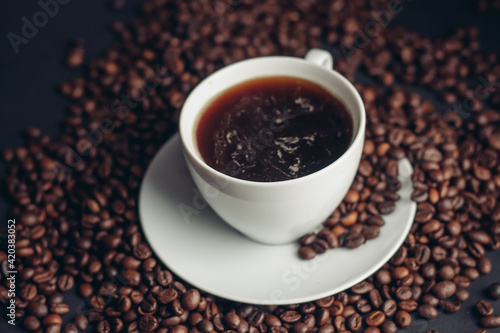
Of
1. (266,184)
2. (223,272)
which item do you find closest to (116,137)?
(223,272)

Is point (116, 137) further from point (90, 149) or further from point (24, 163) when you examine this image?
point (24, 163)

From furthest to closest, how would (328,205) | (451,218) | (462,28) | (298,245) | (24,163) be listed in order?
(462,28), (24,163), (451,218), (298,245), (328,205)

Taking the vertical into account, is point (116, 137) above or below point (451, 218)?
above

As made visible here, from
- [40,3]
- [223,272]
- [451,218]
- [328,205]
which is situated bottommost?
[451,218]

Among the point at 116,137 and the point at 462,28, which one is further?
the point at 462,28

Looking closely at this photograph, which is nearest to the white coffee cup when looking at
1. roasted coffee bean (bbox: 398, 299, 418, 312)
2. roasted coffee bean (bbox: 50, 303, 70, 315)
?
roasted coffee bean (bbox: 398, 299, 418, 312)

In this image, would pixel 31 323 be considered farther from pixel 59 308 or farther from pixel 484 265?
pixel 484 265

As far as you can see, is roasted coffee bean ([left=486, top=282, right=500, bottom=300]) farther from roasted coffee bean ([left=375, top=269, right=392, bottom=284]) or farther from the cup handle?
the cup handle

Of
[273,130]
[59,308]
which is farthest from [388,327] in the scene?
[59,308]

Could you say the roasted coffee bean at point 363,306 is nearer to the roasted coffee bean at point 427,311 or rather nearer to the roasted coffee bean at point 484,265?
the roasted coffee bean at point 427,311
